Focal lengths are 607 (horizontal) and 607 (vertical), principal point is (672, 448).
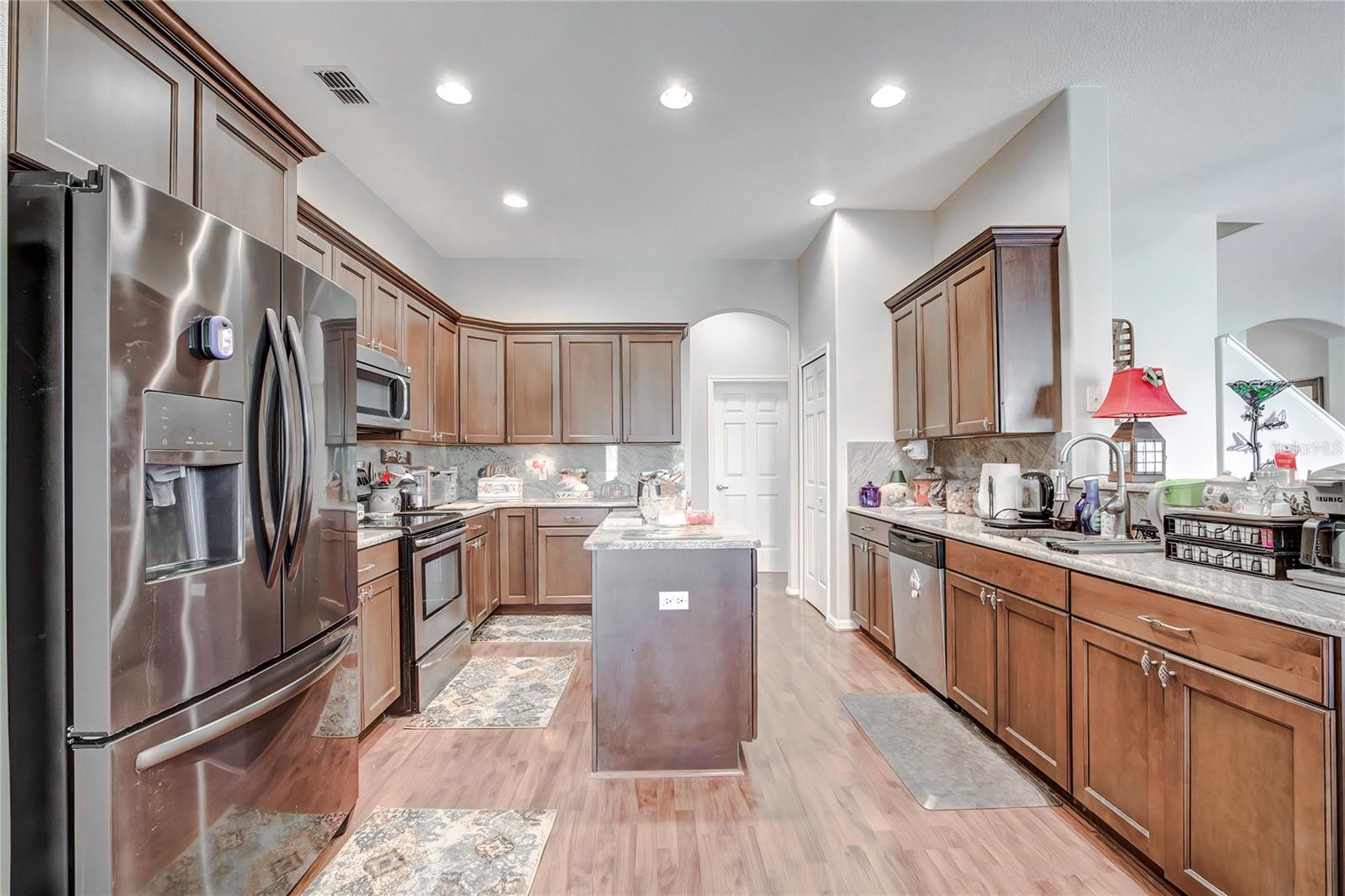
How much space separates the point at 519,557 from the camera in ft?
15.8

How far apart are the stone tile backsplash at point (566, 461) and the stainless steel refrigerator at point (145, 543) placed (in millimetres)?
3793

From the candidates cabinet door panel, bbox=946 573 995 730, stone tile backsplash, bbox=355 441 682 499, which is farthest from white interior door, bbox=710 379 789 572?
cabinet door panel, bbox=946 573 995 730

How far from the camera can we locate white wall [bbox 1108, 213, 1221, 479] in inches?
164

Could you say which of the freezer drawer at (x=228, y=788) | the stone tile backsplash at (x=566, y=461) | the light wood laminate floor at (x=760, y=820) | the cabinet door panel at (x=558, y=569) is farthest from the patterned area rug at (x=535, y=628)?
the freezer drawer at (x=228, y=788)

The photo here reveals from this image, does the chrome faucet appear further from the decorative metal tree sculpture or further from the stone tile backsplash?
the stone tile backsplash

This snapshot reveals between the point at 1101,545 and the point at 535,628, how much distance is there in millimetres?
3601

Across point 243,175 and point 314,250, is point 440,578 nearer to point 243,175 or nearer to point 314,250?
point 314,250

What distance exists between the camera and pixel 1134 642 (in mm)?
1754

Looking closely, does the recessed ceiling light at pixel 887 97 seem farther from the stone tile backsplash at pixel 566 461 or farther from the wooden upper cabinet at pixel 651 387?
the stone tile backsplash at pixel 566 461

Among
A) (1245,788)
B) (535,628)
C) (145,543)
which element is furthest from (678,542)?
(535,628)

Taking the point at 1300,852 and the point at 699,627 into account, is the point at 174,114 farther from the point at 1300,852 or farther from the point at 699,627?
the point at 1300,852

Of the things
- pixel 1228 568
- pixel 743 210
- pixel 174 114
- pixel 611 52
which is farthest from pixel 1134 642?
pixel 743 210

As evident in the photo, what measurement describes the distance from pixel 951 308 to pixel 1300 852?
2.72 meters

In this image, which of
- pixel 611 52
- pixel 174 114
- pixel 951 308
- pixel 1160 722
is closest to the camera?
pixel 1160 722
